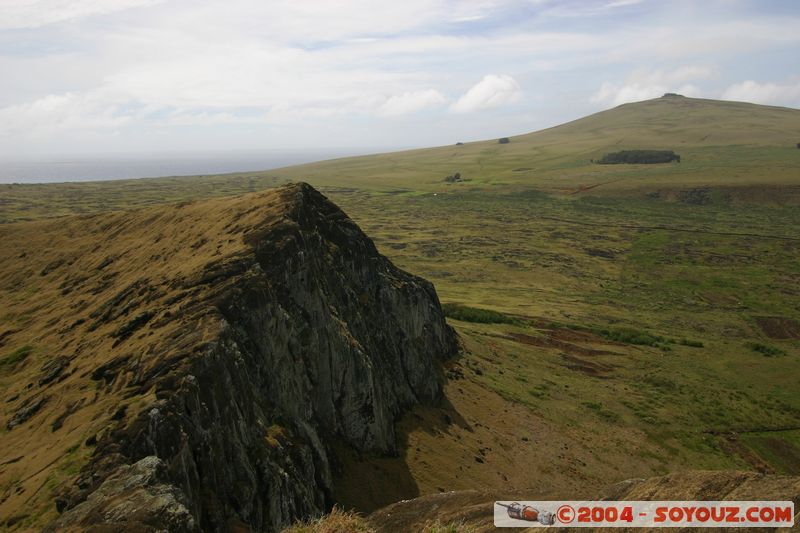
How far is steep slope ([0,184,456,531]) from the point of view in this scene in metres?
16.9

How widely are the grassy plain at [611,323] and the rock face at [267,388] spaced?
5052 mm

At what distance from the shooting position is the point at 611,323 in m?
73.8

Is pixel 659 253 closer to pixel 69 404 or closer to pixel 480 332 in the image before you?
pixel 480 332

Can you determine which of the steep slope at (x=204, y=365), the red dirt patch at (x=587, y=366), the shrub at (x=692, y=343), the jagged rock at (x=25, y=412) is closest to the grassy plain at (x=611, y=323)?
the red dirt patch at (x=587, y=366)

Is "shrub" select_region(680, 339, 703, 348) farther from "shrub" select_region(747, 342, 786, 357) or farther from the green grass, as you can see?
the green grass

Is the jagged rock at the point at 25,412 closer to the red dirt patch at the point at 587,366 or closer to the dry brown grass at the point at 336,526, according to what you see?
the dry brown grass at the point at 336,526

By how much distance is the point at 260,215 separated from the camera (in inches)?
1304

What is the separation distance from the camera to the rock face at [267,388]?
16.5 metres

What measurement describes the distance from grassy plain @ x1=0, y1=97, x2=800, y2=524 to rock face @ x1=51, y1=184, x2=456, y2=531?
505cm

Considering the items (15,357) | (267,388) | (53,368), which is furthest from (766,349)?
(15,357)

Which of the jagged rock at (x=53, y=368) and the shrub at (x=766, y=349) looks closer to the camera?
the jagged rock at (x=53, y=368)

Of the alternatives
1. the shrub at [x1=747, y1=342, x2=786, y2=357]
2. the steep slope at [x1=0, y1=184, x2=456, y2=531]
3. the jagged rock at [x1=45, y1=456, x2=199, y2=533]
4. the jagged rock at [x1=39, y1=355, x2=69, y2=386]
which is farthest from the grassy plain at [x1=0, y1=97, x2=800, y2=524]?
the jagged rock at [x1=45, y1=456, x2=199, y2=533]

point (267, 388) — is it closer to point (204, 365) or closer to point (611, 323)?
point (204, 365)

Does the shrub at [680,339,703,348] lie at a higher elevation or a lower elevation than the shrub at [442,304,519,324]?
lower
